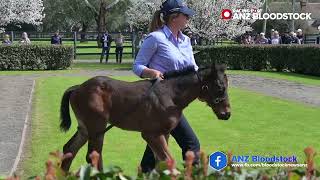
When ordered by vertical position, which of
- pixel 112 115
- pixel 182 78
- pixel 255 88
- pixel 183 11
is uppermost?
pixel 183 11

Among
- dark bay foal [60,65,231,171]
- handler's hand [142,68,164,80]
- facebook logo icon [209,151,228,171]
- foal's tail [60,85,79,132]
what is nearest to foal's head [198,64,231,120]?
dark bay foal [60,65,231,171]

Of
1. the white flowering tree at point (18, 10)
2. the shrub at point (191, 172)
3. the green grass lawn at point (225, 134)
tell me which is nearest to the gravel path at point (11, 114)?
the green grass lawn at point (225, 134)

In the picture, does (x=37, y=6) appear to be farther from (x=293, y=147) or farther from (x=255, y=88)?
(x=293, y=147)

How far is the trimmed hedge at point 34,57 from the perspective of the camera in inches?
1051

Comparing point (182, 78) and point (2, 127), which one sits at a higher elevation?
point (182, 78)

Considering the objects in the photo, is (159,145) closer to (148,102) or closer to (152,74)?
(148,102)

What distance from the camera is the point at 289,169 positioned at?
10.5 feet

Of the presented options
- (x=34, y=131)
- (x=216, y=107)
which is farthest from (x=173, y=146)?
(x=216, y=107)

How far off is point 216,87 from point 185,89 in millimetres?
324

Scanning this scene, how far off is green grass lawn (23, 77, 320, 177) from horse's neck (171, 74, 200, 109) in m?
1.39

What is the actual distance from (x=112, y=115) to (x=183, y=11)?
1313 millimetres

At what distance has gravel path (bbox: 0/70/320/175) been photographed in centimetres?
903

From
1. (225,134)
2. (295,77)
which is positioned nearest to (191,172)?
(225,134)

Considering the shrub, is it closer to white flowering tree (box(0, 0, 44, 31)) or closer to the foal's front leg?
the foal's front leg
